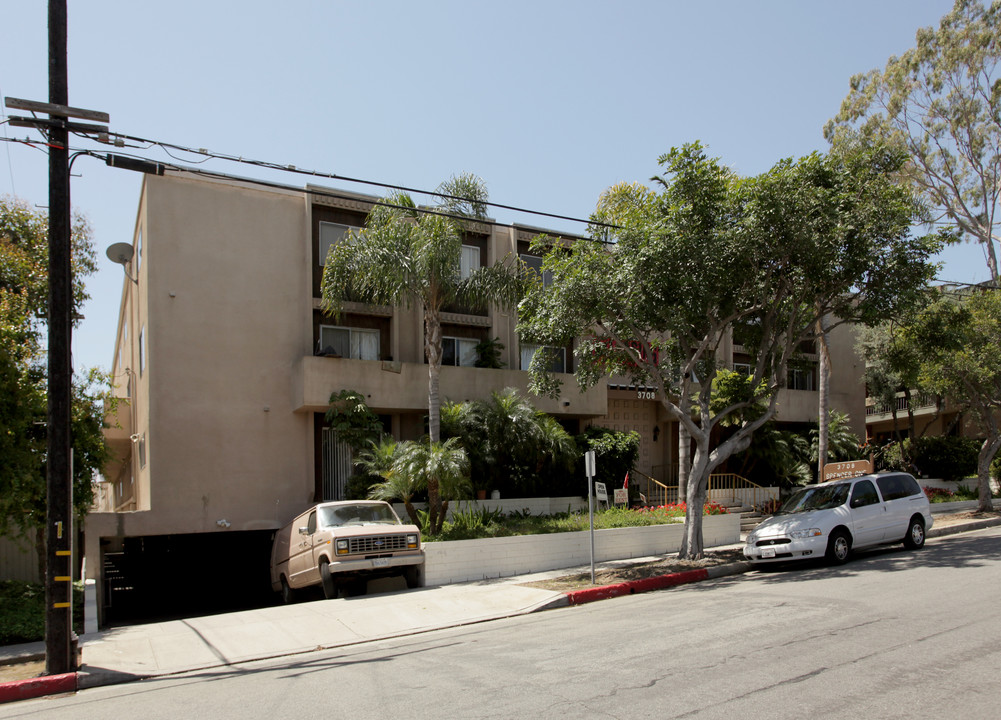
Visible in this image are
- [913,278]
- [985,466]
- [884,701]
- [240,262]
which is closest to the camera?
[884,701]

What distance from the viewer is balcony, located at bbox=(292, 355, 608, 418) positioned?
20.0 metres

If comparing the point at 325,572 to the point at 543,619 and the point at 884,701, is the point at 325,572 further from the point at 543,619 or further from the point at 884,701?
the point at 884,701

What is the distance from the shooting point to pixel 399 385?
2131 cm

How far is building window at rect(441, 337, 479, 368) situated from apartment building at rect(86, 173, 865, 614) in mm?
42

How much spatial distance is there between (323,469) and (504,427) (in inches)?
198

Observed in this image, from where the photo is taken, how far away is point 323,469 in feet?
69.4

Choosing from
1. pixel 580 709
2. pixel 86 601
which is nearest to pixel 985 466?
pixel 580 709

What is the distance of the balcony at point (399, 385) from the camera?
65.5 feet

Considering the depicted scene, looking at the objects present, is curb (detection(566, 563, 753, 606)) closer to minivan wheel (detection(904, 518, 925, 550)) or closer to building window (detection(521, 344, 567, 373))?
minivan wheel (detection(904, 518, 925, 550))

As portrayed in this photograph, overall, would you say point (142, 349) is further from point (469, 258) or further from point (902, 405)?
point (902, 405)

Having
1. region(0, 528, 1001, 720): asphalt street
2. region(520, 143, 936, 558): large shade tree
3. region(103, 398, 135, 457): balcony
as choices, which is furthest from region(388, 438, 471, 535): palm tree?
region(103, 398, 135, 457): balcony

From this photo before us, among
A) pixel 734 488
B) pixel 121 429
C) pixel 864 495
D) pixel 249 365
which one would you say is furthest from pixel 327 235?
pixel 864 495

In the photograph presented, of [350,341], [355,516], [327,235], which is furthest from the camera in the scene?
[350,341]

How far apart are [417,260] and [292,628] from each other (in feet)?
29.1
